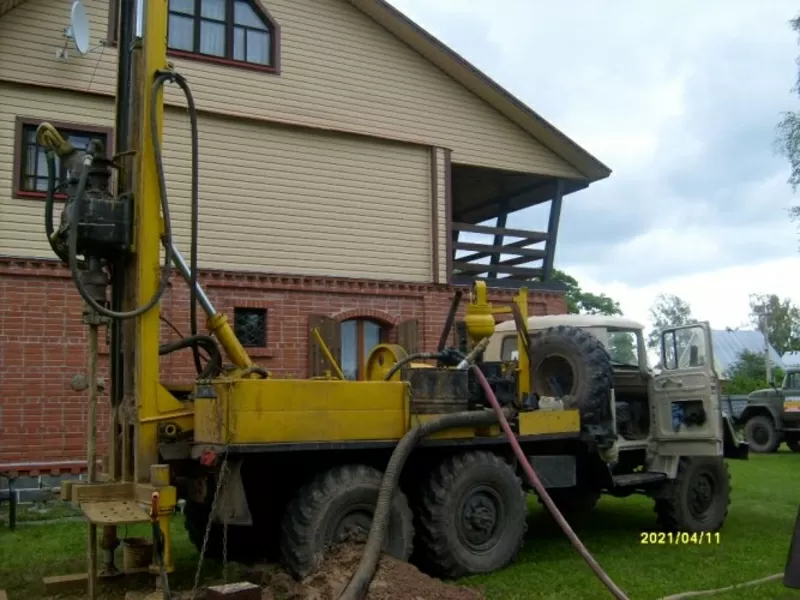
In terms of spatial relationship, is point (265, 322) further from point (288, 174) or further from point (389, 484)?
point (389, 484)

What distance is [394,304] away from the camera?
15234mm

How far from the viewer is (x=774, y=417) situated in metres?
22.5

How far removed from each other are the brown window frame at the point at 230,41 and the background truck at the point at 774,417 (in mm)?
16231

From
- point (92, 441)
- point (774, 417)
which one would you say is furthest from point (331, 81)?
point (774, 417)

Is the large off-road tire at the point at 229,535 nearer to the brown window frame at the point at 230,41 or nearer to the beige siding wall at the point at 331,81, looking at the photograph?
the beige siding wall at the point at 331,81

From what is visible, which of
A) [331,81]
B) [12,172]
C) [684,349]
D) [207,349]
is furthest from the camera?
[331,81]

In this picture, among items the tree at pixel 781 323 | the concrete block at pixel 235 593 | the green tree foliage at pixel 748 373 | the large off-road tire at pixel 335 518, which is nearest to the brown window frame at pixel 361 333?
the large off-road tire at pixel 335 518

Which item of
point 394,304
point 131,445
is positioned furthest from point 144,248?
point 394,304

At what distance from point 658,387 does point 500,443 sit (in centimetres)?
301

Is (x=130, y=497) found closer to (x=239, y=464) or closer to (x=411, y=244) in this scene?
(x=239, y=464)

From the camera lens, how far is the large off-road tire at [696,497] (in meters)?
9.44

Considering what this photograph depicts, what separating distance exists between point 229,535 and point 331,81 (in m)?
9.41

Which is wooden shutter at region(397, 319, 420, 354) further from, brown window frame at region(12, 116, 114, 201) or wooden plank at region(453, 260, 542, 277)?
brown window frame at region(12, 116, 114, 201)

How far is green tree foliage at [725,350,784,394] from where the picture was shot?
39250 mm
